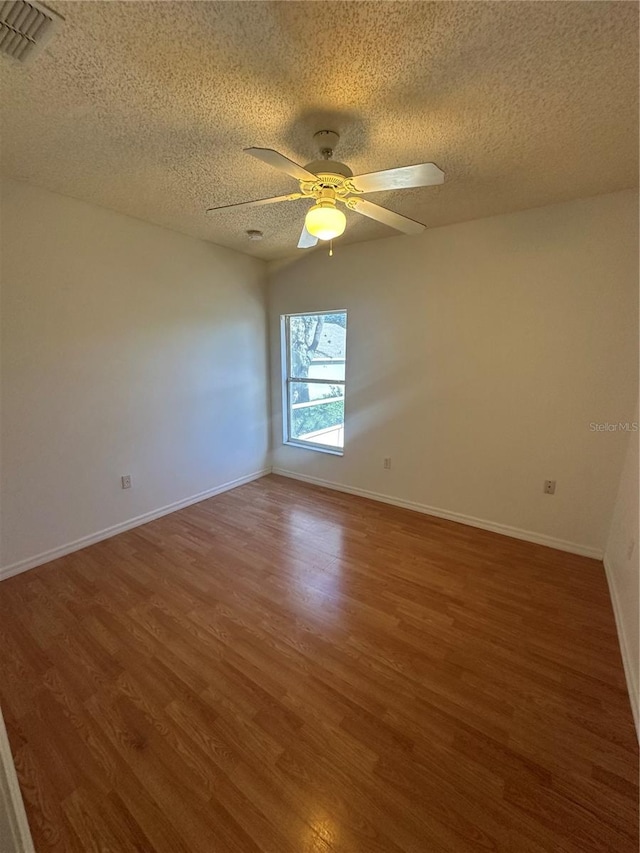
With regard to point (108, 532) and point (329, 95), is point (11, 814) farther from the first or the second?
point (329, 95)

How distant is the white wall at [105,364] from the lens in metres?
2.24

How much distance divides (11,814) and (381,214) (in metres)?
2.65

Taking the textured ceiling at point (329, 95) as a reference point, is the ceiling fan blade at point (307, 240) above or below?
below

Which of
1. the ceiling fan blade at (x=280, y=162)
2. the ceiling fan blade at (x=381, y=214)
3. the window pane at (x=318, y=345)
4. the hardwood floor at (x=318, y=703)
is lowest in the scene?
the hardwood floor at (x=318, y=703)

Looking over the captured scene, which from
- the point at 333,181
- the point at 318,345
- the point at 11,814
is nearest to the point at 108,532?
the point at 11,814

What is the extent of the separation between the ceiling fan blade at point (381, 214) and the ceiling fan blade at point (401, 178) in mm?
135

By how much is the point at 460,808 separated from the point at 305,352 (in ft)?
12.0

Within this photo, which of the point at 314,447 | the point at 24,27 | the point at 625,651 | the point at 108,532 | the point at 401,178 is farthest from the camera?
the point at 314,447

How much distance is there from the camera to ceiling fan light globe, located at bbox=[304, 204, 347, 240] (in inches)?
59.7

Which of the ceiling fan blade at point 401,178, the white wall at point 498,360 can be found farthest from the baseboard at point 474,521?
the ceiling fan blade at point 401,178

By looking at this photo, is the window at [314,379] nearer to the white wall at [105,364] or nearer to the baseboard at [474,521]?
the baseboard at [474,521]

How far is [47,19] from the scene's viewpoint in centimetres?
108

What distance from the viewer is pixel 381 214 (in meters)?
1.77

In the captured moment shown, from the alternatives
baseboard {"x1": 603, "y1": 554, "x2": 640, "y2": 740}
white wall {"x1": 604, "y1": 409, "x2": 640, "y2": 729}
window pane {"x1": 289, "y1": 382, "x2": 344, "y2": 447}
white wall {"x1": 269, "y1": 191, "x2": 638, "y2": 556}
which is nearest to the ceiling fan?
white wall {"x1": 269, "y1": 191, "x2": 638, "y2": 556}
